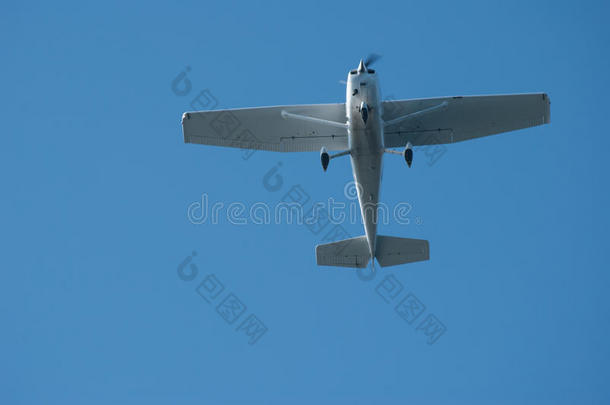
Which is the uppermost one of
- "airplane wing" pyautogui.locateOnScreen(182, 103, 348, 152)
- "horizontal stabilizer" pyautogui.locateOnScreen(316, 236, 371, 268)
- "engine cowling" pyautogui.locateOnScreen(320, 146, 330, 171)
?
"airplane wing" pyautogui.locateOnScreen(182, 103, 348, 152)

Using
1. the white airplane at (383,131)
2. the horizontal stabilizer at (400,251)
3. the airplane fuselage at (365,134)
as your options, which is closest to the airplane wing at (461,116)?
the white airplane at (383,131)

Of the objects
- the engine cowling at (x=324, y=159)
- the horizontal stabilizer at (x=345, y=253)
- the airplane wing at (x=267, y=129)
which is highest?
the airplane wing at (x=267, y=129)

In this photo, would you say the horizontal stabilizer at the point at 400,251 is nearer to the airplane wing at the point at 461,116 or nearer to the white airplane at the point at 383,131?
the white airplane at the point at 383,131

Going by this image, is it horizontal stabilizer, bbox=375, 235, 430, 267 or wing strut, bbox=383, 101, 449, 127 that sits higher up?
wing strut, bbox=383, 101, 449, 127

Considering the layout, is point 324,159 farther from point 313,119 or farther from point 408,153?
point 408,153

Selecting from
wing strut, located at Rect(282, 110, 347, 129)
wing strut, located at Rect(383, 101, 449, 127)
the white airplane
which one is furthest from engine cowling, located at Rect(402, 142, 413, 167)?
wing strut, located at Rect(282, 110, 347, 129)

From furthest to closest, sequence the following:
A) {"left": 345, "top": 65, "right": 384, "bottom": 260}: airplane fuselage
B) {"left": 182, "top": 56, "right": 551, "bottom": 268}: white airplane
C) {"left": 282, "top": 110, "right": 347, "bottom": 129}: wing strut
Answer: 1. {"left": 182, "top": 56, "right": 551, "bottom": 268}: white airplane
2. {"left": 282, "top": 110, "right": 347, "bottom": 129}: wing strut
3. {"left": 345, "top": 65, "right": 384, "bottom": 260}: airplane fuselage

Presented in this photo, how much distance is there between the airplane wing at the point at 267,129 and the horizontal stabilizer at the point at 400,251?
3270 millimetres

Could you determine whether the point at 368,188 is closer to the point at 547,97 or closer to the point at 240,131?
the point at 240,131

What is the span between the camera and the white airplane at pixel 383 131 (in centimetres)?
2209

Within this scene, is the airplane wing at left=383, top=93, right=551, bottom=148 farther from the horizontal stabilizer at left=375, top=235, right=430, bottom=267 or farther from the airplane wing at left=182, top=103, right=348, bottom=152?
the horizontal stabilizer at left=375, top=235, right=430, bottom=267

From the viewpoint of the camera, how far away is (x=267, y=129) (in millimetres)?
22984

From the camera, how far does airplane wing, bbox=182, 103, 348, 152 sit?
22656 mm

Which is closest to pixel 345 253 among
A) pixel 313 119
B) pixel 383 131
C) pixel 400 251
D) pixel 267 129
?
pixel 400 251
